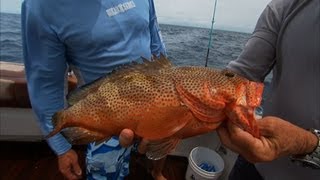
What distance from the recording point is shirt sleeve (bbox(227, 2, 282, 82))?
1.42 meters

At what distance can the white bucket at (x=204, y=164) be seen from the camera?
2.76m

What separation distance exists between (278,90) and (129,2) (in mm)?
957

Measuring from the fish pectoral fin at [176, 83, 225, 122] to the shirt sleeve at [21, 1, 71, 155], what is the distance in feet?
3.00

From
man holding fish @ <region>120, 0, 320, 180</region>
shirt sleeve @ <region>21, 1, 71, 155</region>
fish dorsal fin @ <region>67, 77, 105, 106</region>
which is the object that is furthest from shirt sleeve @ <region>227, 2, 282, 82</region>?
shirt sleeve @ <region>21, 1, 71, 155</region>

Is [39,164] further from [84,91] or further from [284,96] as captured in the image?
[284,96]

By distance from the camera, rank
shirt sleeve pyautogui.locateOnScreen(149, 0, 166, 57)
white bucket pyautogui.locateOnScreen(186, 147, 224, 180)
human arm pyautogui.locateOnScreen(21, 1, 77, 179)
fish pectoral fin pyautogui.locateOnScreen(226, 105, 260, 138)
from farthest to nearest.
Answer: white bucket pyautogui.locateOnScreen(186, 147, 224, 180) → shirt sleeve pyautogui.locateOnScreen(149, 0, 166, 57) → human arm pyautogui.locateOnScreen(21, 1, 77, 179) → fish pectoral fin pyautogui.locateOnScreen(226, 105, 260, 138)

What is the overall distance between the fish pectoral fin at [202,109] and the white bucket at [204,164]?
1885mm

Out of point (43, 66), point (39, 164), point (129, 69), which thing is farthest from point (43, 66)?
point (39, 164)

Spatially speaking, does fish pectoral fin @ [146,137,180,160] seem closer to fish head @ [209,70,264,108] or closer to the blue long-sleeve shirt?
fish head @ [209,70,264,108]

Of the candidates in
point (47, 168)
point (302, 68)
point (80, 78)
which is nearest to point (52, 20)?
point (80, 78)

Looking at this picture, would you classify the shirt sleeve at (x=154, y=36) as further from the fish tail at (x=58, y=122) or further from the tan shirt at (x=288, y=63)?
the fish tail at (x=58, y=122)

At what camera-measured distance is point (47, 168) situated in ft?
10.1

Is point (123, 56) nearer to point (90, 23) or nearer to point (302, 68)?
point (90, 23)

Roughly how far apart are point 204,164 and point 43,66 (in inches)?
75.8
